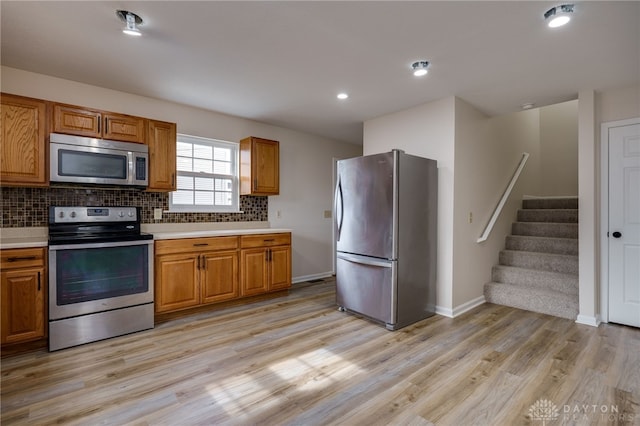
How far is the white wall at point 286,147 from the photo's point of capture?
3.00 metres

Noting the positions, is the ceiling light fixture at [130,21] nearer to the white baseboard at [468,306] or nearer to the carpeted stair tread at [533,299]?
the white baseboard at [468,306]

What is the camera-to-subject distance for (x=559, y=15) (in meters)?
1.91

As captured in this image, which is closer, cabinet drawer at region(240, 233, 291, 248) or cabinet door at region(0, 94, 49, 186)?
cabinet door at region(0, 94, 49, 186)

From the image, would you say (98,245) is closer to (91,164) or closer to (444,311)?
(91,164)

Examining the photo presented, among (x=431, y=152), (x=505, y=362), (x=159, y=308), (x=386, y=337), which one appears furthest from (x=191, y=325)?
(x=431, y=152)

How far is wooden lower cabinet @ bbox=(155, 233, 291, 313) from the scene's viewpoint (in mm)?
3191

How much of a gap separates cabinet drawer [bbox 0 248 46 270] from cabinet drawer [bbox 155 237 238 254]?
0.87 m

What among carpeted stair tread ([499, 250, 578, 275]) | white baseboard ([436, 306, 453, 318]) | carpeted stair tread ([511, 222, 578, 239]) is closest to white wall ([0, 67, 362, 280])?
white baseboard ([436, 306, 453, 318])

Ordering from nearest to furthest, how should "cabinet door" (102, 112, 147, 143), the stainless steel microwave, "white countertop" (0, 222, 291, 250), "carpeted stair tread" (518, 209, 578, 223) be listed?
1. "white countertop" (0, 222, 291, 250)
2. the stainless steel microwave
3. "cabinet door" (102, 112, 147, 143)
4. "carpeted stair tread" (518, 209, 578, 223)

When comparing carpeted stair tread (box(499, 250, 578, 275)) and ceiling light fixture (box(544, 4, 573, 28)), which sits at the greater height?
ceiling light fixture (box(544, 4, 573, 28))

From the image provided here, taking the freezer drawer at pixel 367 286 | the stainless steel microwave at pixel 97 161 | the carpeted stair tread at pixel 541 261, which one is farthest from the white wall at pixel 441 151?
the stainless steel microwave at pixel 97 161

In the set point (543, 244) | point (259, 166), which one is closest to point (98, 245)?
point (259, 166)

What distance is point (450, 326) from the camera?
3129 mm

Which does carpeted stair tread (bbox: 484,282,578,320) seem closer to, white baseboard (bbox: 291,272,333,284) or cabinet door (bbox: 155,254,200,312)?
white baseboard (bbox: 291,272,333,284)
